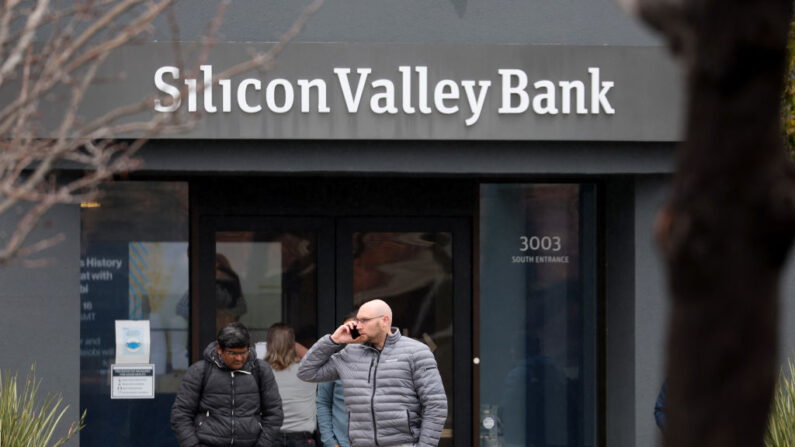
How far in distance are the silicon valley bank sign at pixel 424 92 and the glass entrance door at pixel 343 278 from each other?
4.70 ft

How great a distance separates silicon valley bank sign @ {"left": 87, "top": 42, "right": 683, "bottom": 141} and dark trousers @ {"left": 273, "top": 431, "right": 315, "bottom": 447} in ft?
7.58

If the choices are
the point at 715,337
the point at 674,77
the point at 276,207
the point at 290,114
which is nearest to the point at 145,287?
the point at 276,207

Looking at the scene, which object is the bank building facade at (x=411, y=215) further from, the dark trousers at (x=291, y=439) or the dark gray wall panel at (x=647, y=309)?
the dark trousers at (x=291, y=439)

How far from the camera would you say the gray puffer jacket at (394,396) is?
6.92m

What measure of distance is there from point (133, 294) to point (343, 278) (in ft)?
5.86

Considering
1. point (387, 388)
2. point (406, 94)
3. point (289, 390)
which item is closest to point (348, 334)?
point (387, 388)

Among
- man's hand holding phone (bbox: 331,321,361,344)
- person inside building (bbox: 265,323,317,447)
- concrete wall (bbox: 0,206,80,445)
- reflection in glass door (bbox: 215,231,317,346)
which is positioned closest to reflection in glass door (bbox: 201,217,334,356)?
reflection in glass door (bbox: 215,231,317,346)

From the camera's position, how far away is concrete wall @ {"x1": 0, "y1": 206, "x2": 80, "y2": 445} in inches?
349

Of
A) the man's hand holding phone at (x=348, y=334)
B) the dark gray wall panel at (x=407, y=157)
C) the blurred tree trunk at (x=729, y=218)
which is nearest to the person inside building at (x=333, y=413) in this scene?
the man's hand holding phone at (x=348, y=334)

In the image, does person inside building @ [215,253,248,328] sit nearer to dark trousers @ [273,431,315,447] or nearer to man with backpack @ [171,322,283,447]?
dark trousers @ [273,431,315,447]

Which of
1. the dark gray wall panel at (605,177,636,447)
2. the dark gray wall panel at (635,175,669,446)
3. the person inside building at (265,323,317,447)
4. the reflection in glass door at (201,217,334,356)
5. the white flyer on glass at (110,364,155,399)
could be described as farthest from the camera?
the reflection in glass door at (201,217,334,356)

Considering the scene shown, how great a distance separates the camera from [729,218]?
97.2 inches

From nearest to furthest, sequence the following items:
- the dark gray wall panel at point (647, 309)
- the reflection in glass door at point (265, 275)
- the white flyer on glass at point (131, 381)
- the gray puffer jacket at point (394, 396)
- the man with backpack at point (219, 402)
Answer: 1. the gray puffer jacket at point (394, 396)
2. the man with backpack at point (219, 402)
3. the dark gray wall panel at point (647, 309)
4. the white flyer on glass at point (131, 381)
5. the reflection in glass door at point (265, 275)

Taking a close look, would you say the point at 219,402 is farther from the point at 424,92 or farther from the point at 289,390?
the point at 424,92
